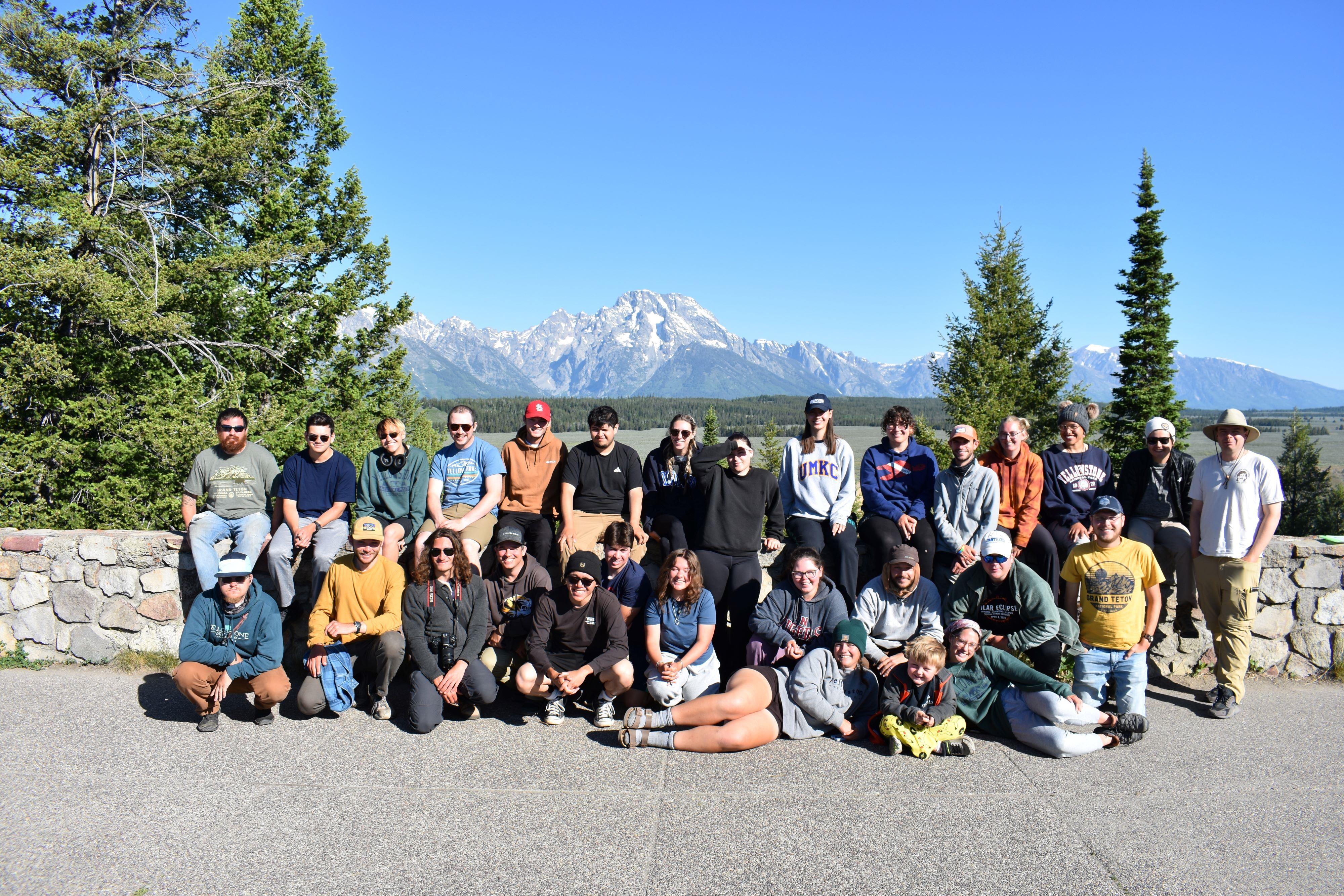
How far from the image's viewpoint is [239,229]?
59.9ft

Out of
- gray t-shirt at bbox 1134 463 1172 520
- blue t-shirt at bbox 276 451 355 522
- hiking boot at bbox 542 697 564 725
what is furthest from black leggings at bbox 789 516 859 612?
blue t-shirt at bbox 276 451 355 522

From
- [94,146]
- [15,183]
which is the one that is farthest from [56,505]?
[94,146]

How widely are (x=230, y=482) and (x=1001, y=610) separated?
19.8ft

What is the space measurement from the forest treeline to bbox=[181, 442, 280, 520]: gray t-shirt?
10037 centimetres

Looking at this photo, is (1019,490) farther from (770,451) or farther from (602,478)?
(770,451)

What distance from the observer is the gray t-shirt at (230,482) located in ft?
20.2

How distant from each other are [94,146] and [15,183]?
130 centimetres

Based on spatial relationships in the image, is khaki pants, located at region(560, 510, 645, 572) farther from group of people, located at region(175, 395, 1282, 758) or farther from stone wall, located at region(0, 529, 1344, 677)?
stone wall, located at region(0, 529, 1344, 677)

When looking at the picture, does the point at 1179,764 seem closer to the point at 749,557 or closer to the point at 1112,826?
the point at 1112,826

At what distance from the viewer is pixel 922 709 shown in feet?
16.0

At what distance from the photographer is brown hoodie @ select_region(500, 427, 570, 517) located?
251 inches

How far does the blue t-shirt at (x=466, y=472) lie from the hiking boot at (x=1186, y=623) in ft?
18.6

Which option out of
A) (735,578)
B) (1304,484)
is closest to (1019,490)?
(735,578)

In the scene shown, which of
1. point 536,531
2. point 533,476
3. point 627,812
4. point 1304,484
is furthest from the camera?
point 1304,484
